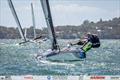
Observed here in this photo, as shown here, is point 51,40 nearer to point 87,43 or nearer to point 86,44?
point 86,44

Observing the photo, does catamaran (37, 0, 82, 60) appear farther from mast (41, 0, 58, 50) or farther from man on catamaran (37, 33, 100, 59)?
man on catamaran (37, 33, 100, 59)

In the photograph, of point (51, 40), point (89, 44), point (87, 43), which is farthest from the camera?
point (51, 40)

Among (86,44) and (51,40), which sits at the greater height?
(51,40)

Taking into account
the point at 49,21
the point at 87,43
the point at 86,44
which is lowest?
the point at 86,44

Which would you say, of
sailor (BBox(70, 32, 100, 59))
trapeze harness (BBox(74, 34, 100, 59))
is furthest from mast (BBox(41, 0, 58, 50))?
trapeze harness (BBox(74, 34, 100, 59))

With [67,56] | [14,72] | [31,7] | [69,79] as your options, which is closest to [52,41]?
[67,56]

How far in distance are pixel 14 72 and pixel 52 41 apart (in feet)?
49.2

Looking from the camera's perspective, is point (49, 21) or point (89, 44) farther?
point (49, 21)

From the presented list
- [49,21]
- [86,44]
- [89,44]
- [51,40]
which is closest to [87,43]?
[86,44]

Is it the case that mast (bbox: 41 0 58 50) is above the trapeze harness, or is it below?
above

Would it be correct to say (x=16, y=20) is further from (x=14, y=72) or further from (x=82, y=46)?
(x=14, y=72)

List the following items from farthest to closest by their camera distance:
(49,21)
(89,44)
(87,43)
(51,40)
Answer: (51,40) < (49,21) < (87,43) < (89,44)

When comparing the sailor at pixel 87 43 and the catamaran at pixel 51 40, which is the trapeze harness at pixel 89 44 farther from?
the catamaran at pixel 51 40

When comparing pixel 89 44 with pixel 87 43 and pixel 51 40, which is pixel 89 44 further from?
pixel 51 40
